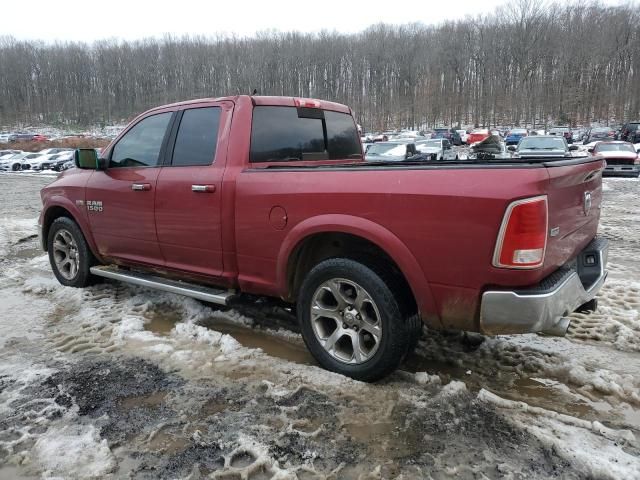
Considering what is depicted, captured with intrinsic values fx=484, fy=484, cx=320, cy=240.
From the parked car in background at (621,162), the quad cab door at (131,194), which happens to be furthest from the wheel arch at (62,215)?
the parked car in background at (621,162)

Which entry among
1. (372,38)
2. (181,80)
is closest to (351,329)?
(372,38)

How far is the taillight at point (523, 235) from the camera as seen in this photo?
2488 millimetres

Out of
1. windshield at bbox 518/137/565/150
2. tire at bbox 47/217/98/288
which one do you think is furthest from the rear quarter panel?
windshield at bbox 518/137/565/150

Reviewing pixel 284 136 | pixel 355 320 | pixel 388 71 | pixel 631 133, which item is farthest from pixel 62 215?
pixel 388 71

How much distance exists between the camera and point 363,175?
119 inches

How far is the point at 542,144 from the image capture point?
19.0 meters

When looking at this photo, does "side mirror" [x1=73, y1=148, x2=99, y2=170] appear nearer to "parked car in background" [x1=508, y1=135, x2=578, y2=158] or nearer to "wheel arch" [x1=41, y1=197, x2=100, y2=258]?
"wheel arch" [x1=41, y1=197, x2=100, y2=258]

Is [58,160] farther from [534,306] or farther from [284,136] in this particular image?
[534,306]

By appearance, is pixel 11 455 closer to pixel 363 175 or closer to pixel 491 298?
pixel 363 175

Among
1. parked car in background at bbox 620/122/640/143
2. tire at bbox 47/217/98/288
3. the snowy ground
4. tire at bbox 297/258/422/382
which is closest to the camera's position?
the snowy ground

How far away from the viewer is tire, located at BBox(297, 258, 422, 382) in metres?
3.01

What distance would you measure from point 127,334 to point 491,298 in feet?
9.85

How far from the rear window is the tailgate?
7.06 feet

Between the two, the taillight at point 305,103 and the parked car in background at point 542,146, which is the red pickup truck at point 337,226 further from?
the parked car in background at point 542,146
